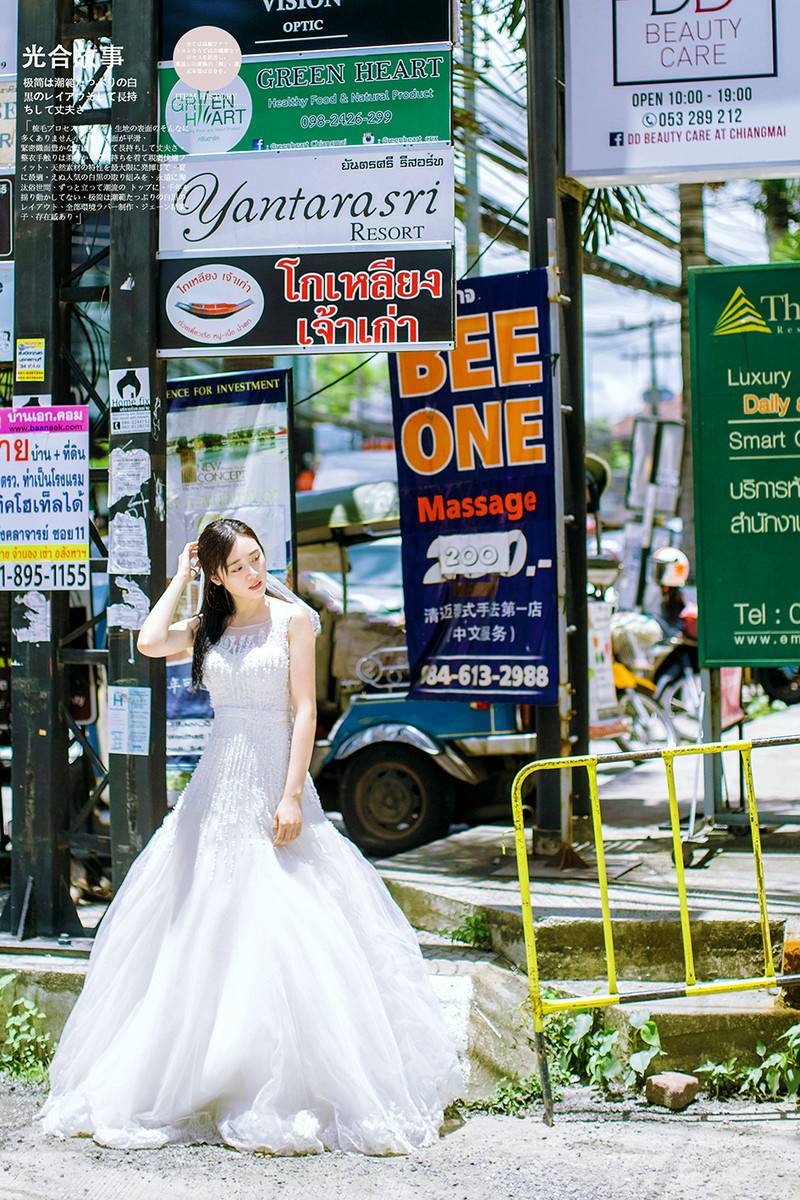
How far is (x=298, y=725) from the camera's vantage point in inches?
200

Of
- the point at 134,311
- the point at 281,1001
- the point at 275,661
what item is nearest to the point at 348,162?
the point at 134,311

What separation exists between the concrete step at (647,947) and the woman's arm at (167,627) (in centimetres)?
212

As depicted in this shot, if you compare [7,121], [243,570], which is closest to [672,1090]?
[243,570]

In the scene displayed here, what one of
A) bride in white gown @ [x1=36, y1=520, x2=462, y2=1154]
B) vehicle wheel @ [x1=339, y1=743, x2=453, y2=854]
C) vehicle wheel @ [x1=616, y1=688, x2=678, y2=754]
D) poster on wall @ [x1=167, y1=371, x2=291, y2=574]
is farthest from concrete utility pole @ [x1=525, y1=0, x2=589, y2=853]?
vehicle wheel @ [x1=616, y1=688, x2=678, y2=754]

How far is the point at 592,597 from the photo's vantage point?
10633mm

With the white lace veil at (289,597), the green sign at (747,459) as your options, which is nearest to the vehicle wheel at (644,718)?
the green sign at (747,459)

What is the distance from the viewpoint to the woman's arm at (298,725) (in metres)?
5.04

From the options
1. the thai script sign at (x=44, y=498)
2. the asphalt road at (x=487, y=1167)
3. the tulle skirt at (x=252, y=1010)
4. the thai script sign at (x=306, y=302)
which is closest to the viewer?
the asphalt road at (x=487, y=1167)

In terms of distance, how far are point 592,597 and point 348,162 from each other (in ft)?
16.3

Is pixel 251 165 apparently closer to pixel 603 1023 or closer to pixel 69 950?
pixel 69 950

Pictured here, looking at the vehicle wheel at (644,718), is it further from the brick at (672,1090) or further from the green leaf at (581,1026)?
the brick at (672,1090)

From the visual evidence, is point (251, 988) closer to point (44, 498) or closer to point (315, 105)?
point (44, 498)

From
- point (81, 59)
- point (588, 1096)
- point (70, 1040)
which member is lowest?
point (588, 1096)

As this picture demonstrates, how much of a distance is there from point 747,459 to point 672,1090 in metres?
3.72
